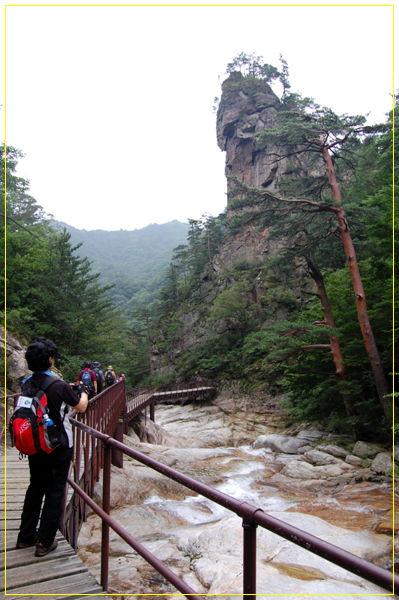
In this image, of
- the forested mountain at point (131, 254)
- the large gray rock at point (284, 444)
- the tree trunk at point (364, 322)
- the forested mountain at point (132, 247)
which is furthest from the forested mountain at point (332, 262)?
the forested mountain at point (132, 247)

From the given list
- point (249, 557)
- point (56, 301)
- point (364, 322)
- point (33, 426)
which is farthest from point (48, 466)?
point (56, 301)

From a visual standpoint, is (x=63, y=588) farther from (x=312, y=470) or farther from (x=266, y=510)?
(x=312, y=470)

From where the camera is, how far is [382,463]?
978cm

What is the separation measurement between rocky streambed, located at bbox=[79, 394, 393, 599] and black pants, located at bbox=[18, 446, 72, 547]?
1.05 meters

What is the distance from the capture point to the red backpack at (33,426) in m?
2.61

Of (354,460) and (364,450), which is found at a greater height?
(364,450)

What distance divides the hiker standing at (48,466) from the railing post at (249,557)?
188 centimetres

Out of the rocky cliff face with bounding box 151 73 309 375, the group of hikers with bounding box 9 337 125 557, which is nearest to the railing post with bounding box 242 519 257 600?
the group of hikers with bounding box 9 337 125 557

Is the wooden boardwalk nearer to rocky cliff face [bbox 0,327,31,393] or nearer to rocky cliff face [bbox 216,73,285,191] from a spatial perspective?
rocky cliff face [bbox 0,327,31,393]

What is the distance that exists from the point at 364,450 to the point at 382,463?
1.49 m

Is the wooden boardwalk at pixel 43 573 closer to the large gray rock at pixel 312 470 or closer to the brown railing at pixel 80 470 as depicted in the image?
the brown railing at pixel 80 470

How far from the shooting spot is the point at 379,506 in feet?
25.0

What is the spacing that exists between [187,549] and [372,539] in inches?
128

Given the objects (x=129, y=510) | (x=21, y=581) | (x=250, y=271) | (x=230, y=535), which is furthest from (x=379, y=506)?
(x=250, y=271)
